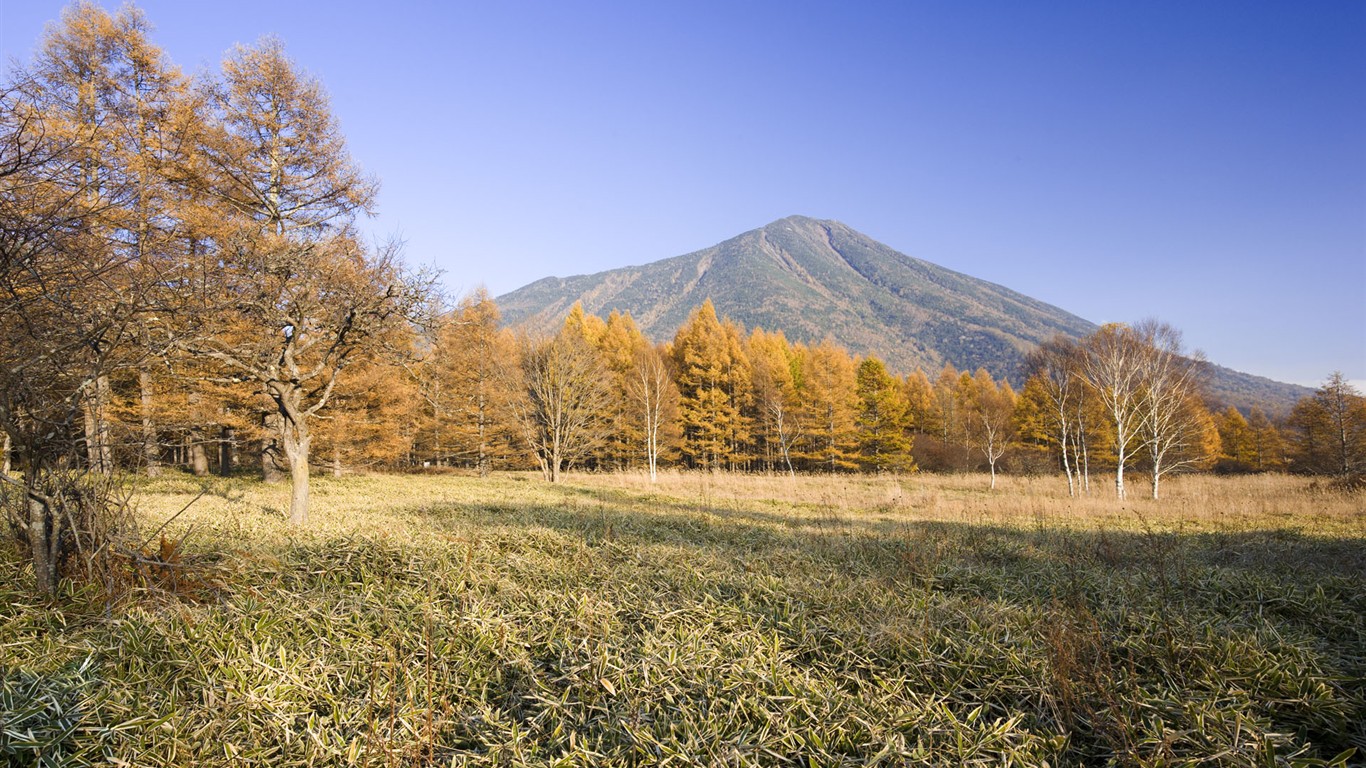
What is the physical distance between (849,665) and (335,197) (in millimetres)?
19111

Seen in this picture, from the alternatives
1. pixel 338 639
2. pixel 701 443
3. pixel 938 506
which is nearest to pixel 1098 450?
pixel 701 443

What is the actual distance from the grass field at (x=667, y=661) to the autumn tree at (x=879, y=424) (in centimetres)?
3116

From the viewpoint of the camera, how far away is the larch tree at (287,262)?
26.1 ft

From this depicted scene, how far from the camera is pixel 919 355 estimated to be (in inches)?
5315

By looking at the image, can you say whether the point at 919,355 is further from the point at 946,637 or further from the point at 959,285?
the point at 946,637

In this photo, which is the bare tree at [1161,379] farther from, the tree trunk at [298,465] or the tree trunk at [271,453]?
the tree trunk at [271,453]

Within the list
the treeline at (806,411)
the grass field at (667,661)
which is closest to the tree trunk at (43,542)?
the grass field at (667,661)

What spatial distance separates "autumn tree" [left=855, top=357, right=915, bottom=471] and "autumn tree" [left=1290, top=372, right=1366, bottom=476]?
1929 centimetres

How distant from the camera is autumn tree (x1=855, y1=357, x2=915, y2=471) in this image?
36.5 metres

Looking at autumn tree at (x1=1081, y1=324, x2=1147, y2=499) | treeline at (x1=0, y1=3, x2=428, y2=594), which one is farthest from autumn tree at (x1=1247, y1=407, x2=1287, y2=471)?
treeline at (x1=0, y1=3, x2=428, y2=594)

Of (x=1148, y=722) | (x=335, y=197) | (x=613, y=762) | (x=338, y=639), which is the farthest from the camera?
(x=335, y=197)

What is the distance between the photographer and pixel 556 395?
2525 centimetres

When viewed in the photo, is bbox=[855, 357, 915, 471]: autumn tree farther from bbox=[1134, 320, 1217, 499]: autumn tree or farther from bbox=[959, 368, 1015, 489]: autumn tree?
bbox=[1134, 320, 1217, 499]: autumn tree

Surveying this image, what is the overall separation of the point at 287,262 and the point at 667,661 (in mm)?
8133
